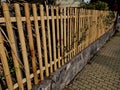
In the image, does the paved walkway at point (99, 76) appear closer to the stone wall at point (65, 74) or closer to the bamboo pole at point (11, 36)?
the stone wall at point (65, 74)

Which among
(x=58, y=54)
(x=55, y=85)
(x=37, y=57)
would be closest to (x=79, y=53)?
(x=58, y=54)

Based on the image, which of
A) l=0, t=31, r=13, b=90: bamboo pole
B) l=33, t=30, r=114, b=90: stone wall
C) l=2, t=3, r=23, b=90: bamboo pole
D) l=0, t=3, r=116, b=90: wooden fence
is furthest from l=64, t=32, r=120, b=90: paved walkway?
l=0, t=31, r=13, b=90: bamboo pole

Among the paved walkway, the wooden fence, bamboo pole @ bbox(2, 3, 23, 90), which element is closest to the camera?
bamboo pole @ bbox(2, 3, 23, 90)

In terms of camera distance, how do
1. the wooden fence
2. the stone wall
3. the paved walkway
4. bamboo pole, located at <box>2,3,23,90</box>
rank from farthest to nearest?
the paved walkway, the stone wall, the wooden fence, bamboo pole, located at <box>2,3,23,90</box>

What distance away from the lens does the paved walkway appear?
3836 mm

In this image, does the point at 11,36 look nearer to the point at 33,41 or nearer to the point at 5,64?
the point at 5,64

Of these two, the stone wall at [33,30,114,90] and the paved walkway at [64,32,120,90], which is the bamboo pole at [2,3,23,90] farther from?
the paved walkway at [64,32,120,90]

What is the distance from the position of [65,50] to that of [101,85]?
55.5 inches

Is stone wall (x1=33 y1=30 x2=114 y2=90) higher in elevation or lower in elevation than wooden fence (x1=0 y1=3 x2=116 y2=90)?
lower

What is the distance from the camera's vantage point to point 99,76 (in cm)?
441

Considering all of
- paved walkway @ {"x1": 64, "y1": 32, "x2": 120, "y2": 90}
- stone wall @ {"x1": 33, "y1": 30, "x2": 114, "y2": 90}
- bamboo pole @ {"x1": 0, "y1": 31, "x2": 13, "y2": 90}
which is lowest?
paved walkway @ {"x1": 64, "y1": 32, "x2": 120, "y2": 90}

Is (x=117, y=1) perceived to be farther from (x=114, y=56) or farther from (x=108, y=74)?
(x=108, y=74)

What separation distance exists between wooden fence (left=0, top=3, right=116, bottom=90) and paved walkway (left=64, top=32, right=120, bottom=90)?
0.75 meters

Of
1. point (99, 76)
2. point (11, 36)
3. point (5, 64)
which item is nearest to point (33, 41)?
point (11, 36)
